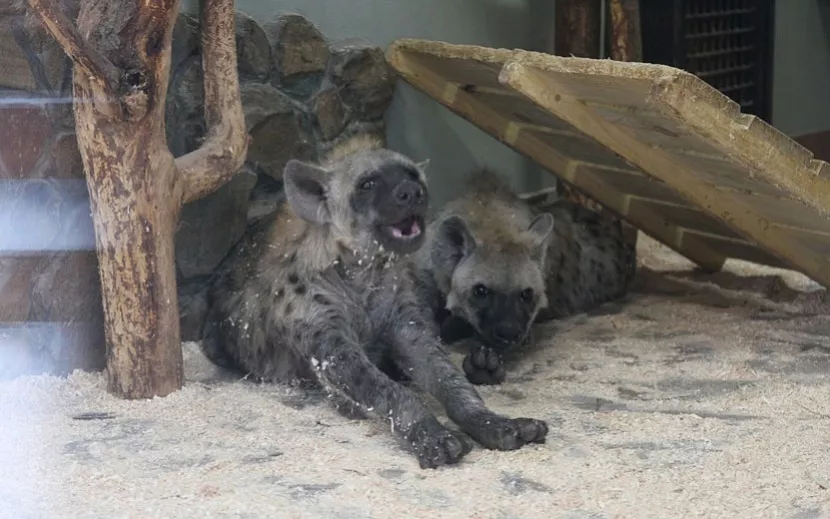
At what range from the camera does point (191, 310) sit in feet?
13.5

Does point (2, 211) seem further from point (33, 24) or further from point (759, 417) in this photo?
point (759, 417)

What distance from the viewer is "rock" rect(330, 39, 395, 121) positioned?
4.41 metres

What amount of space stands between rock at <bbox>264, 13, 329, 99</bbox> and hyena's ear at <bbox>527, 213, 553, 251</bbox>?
3.28ft

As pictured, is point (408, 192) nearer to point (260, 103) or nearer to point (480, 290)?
point (480, 290)

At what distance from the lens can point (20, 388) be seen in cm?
353

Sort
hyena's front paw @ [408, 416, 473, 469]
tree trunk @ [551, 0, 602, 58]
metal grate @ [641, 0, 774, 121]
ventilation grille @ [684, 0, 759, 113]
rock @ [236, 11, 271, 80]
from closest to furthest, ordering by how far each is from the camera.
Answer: hyena's front paw @ [408, 416, 473, 469] → rock @ [236, 11, 271, 80] → tree trunk @ [551, 0, 602, 58] → metal grate @ [641, 0, 774, 121] → ventilation grille @ [684, 0, 759, 113]

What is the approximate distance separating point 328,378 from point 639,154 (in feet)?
4.45

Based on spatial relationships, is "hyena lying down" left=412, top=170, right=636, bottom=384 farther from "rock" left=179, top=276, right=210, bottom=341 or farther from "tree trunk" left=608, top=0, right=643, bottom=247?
"rock" left=179, top=276, right=210, bottom=341

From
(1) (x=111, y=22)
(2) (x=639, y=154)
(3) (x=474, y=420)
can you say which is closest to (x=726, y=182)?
(2) (x=639, y=154)

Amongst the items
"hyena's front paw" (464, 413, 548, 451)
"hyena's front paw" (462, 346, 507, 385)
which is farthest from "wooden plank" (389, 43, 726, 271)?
"hyena's front paw" (464, 413, 548, 451)

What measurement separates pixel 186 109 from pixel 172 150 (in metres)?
0.15

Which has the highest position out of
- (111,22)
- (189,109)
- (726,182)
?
(111,22)

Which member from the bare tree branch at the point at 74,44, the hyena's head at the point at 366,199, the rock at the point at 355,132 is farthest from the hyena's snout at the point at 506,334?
the bare tree branch at the point at 74,44

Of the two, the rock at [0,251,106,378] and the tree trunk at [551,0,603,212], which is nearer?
the rock at [0,251,106,378]
